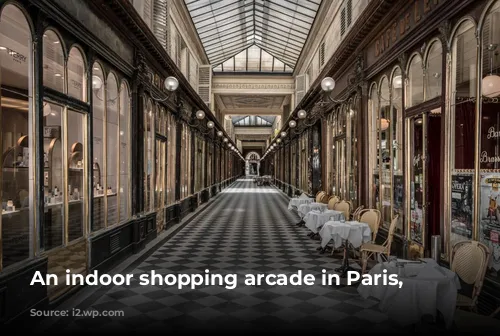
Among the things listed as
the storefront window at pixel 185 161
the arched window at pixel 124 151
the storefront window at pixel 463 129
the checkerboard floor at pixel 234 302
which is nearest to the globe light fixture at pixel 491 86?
the storefront window at pixel 463 129

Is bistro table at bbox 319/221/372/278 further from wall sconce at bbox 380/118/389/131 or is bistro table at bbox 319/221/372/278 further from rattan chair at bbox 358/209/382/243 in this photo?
wall sconce at bbox 380/118/389/131

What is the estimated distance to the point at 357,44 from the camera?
8969mm

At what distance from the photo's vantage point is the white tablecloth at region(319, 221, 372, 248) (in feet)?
22.0

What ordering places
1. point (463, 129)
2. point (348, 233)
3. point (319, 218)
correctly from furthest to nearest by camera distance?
1. point (319, 218)
2. point (348, 233)
3. point (463, 129)

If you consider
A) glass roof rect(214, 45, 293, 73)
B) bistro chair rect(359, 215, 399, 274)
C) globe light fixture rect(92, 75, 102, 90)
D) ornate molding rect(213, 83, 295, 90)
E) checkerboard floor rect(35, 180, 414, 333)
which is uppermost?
glass roof rect(214, 45, 293, 73)

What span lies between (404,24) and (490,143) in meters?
2.88

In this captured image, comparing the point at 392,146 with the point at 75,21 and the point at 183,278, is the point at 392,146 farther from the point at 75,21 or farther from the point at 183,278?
the point at 75,21

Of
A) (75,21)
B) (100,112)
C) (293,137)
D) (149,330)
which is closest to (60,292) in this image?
(149,330)

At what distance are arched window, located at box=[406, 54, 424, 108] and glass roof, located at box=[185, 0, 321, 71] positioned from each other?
29.1ft

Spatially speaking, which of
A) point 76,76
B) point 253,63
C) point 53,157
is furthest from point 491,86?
point 253,63

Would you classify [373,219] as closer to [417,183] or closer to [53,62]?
[417,183]

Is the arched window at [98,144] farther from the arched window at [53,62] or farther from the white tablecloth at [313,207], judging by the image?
the white tablecloth at [313,207]

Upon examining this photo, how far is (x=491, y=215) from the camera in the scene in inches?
171

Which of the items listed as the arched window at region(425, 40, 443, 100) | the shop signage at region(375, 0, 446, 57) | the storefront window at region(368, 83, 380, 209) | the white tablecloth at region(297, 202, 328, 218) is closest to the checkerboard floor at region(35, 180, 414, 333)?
the storefront window at region(368, 83, 380, 209)
